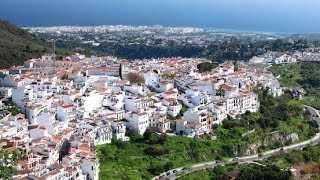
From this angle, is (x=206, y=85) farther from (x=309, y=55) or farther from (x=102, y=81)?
(x=309, y=55)

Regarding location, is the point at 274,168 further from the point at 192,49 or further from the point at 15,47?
the point at 192,49

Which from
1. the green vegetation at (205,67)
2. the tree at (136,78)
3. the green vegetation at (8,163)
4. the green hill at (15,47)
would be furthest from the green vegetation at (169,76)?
the green vegetation at (8,163)

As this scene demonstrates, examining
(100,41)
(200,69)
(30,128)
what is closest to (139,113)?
(30,128)

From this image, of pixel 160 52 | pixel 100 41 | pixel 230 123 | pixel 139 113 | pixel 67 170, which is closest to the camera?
pixel 67 170

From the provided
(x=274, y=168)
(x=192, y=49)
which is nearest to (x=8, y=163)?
(x=274, y=168)

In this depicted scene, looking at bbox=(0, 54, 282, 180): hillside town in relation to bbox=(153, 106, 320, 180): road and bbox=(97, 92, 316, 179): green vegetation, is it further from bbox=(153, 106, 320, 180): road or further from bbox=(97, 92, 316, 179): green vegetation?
bbox=(153, 106, 320, 180): road
